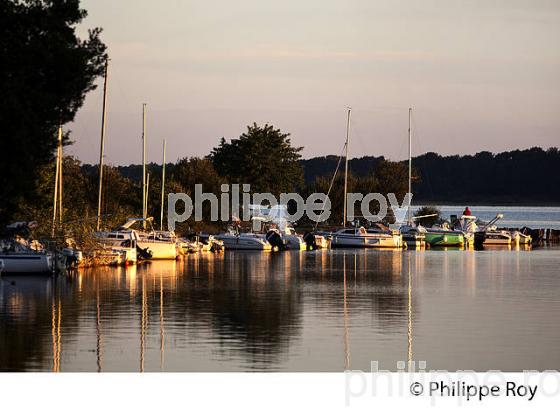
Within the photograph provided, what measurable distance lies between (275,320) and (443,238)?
5971 cm

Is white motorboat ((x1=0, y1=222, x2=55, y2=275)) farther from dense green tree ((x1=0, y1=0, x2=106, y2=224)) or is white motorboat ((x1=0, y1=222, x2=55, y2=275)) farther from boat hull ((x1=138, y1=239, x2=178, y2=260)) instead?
dense green tree ((x1=0, y1=0, x2=106, y2=224))

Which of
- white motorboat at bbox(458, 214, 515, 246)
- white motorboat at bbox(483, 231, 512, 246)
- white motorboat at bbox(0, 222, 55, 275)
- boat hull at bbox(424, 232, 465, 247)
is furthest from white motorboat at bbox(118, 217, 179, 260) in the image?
white motorboat at bbox(483, 231, 512, 246)

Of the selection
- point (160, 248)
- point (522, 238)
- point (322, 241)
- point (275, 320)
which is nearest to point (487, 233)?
point (522, 238)

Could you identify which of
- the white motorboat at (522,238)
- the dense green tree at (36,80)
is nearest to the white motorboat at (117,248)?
the dense green tree at (36,80)

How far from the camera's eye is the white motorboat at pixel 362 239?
79.3m

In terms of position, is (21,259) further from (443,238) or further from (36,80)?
(443,238)

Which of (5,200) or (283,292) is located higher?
(5,200)

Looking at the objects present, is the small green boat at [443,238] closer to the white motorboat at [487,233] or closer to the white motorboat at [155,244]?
the white motorboat at [487,233]

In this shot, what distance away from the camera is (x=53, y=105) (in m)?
24.5

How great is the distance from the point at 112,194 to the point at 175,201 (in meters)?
5.05

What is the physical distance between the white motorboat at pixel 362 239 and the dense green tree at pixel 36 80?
179ft

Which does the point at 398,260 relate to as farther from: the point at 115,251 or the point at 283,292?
the point at 283,292

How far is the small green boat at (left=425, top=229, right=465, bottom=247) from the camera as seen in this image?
86750 mm
